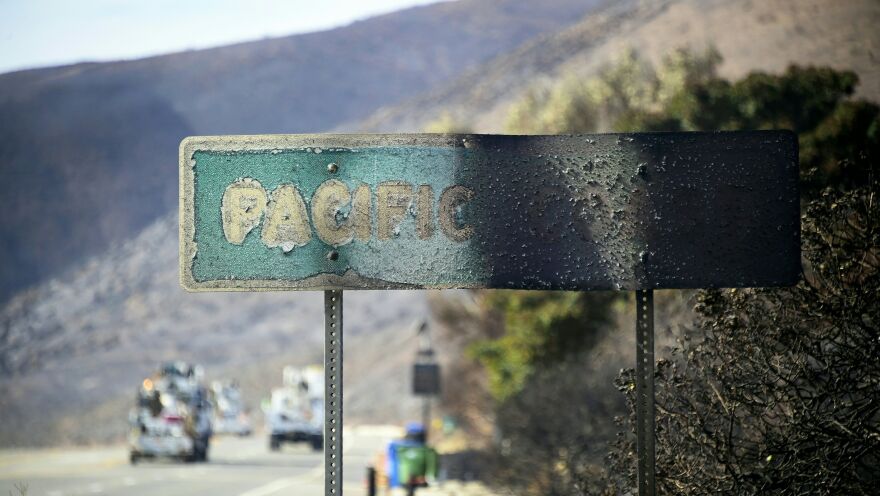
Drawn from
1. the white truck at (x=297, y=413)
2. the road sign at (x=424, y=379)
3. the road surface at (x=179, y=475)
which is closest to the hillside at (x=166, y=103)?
the white truck at (x=297, y=413)

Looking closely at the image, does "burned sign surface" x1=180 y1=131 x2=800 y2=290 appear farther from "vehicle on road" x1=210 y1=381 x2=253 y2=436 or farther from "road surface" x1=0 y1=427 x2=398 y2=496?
"vehicle on road" x1=210 y1=381 x2=253 y2=436

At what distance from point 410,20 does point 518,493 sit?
156m

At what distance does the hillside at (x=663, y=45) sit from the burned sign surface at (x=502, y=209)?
267ft

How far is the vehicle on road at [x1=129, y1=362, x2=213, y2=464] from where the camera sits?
43.0 metres

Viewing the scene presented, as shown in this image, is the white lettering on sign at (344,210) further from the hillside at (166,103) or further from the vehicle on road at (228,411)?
the hillside at (166,103)

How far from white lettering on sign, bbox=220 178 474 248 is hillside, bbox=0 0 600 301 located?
108 metres

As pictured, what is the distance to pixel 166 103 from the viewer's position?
144500 mm

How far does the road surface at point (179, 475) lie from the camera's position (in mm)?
32188

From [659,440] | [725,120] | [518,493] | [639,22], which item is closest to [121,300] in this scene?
[639,22]

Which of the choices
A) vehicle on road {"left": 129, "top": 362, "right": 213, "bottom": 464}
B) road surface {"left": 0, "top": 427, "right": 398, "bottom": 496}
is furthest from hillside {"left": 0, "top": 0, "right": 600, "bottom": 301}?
vehicle on road {"left": 129, "top": 362, "right": 213, "bottom": 464}

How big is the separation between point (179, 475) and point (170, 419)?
5.16m

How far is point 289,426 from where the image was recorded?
59.0 meters

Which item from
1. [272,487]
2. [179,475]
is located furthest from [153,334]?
[272,487]

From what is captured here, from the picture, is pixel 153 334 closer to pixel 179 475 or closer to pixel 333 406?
pixel 179 475
